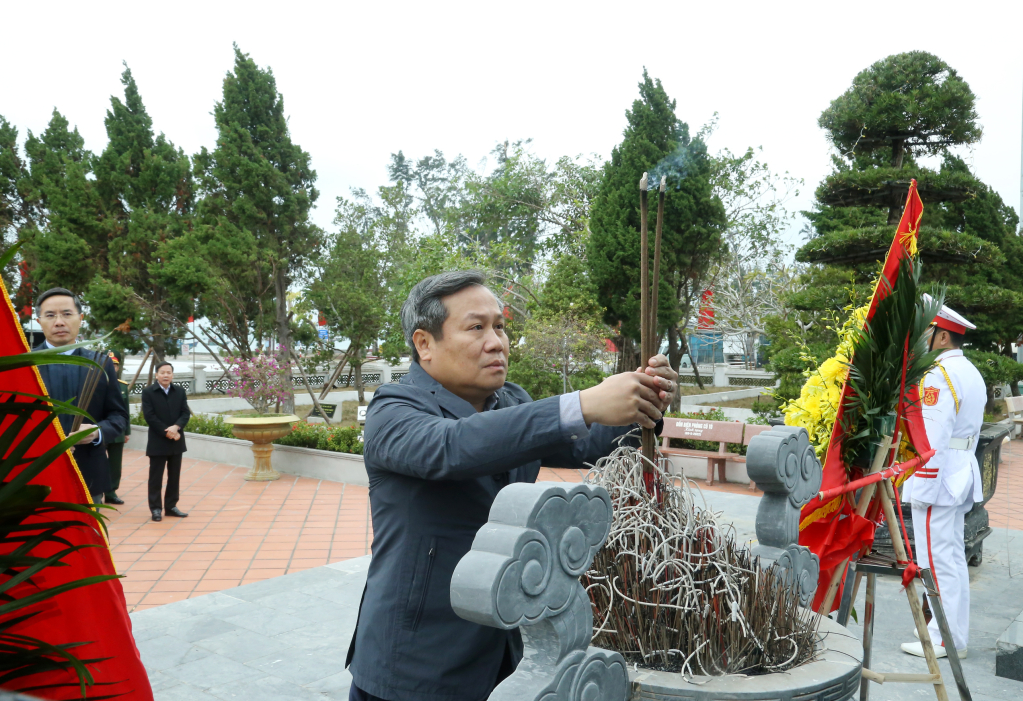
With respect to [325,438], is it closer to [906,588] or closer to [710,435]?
[710,435]

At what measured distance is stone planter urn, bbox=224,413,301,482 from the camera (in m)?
8.29

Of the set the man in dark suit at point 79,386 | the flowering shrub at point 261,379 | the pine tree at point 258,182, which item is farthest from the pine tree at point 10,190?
the man in dark suit at point 79,386

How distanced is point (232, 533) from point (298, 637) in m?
2.63

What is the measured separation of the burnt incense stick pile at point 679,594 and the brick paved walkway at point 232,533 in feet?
12.5

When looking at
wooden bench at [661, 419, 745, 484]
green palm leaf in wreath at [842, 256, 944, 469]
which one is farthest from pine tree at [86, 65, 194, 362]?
green palm leaf in wreath at [842, 256, 944, 469]

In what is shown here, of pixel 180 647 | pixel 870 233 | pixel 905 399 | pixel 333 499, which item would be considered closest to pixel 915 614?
pixel 905 399

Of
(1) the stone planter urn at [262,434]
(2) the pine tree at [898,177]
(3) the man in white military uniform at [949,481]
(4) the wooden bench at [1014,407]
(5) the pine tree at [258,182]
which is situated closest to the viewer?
(3) the man in white military uniform at [949,481]

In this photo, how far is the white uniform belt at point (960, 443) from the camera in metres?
3.83

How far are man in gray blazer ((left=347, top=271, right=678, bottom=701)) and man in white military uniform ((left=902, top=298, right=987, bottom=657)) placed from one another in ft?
9.35

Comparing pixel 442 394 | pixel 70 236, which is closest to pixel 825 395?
pixel 442 394

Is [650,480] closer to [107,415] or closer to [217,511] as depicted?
[107,415]

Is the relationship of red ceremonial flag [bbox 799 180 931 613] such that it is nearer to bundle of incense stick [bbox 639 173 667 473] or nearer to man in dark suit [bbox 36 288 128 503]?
bundle of incense stick [bbox 639 173 667 473]

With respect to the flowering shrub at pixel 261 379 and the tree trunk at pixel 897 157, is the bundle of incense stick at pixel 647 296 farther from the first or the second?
the flowering shrub at pixel 261 379

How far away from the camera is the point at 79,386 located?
4285 millimetres
